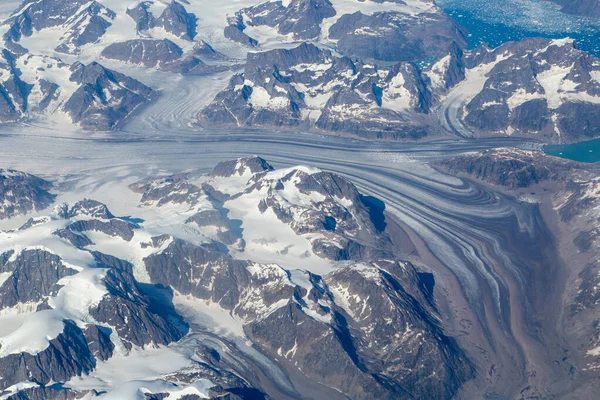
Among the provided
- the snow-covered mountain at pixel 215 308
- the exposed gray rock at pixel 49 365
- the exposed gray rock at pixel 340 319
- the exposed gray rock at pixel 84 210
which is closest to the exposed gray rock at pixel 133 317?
the snow-covered mountain at pixel 215 308

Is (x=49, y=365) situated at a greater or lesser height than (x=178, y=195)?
lesser

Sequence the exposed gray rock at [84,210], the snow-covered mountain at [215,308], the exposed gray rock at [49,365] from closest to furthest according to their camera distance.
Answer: the exposed gray rock at [49,365] → the snow-covered mountain at [215,308] → the exposed gray rock at [84,210]

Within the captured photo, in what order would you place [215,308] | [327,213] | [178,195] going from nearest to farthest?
[215,308] < [327,213] < [178,195]

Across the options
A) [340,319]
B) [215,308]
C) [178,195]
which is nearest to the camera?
[340,319]

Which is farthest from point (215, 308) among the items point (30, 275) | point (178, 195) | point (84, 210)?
point (84, 210)

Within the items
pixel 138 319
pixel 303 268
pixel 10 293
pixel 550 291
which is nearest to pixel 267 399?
pixel 138 319

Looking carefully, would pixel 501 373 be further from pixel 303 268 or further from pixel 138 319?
pixel 138 319

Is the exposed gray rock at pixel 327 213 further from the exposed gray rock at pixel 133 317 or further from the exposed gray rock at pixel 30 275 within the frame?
the exposed gray rock at pixel 30 275

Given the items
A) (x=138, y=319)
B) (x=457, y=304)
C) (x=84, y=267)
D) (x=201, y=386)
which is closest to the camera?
(x=201, y=386)

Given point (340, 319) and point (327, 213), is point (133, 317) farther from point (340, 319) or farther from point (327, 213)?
point (327, 213)
